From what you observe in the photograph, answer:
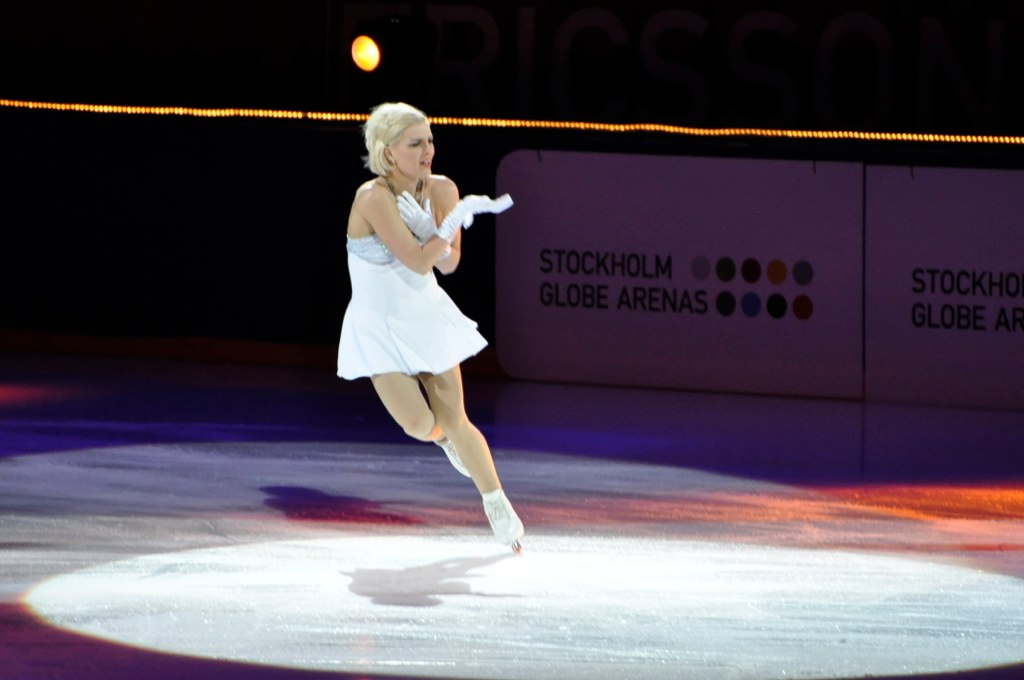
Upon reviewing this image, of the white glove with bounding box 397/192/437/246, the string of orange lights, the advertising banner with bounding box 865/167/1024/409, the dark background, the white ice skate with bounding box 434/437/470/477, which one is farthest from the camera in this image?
the dark background

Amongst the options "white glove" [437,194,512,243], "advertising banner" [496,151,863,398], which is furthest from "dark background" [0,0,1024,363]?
"white glove" [437,194,512,243]

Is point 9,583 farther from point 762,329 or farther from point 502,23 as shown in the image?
point 502,23

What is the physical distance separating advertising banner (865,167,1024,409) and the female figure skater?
3.97 metres

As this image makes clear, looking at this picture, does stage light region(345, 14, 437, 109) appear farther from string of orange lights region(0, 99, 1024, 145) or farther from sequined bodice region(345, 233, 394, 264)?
sequined bodice region(345, 233, 394, 264)

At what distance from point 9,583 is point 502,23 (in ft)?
22.9

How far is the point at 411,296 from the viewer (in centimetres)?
671

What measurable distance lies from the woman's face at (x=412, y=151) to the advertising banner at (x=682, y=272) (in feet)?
13.4

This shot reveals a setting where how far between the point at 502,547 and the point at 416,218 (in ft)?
4.33

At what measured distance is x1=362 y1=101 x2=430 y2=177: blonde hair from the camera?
6.54m

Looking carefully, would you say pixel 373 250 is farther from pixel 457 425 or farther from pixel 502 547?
pixel 502 547

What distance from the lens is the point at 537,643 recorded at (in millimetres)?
5613

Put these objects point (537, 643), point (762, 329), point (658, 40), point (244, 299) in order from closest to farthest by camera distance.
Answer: point (537, 643) → point (762, 329) → point (244, 299) → point (658, 40)

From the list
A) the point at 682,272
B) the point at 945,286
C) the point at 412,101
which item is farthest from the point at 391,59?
the point at 945,286

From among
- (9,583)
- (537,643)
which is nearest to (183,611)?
(9,583)
